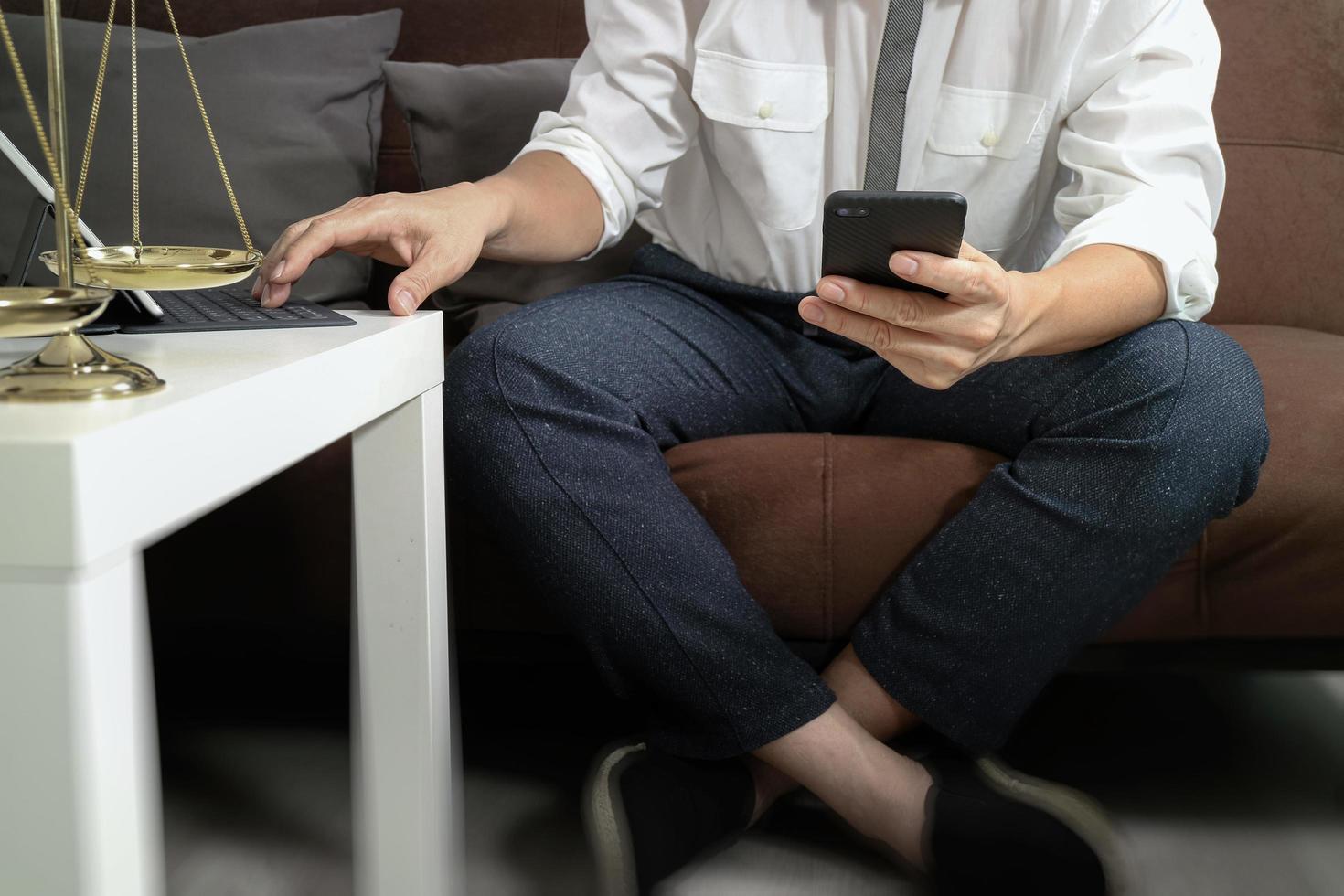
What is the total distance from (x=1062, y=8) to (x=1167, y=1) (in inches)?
3.4

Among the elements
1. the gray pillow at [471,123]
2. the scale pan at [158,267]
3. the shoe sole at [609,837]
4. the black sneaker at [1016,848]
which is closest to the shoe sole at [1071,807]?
the black sneaker at [1016,848]

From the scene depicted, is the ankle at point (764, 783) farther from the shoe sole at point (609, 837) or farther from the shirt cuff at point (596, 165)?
the shirt cuff at point (596, 165)

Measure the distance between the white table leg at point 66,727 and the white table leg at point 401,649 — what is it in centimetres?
32

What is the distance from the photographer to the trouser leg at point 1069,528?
83cm

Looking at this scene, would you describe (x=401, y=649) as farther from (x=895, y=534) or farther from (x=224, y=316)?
(x=895, y=534)

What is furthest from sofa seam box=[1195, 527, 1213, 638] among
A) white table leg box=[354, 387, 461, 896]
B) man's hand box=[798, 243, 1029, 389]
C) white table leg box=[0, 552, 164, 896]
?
white table leg box=[0, 552, 164, 896]

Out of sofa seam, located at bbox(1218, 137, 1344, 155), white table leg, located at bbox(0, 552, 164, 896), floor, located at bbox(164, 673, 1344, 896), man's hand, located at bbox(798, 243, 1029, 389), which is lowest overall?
floor, located at bbox(164, 673, 1344, 896)

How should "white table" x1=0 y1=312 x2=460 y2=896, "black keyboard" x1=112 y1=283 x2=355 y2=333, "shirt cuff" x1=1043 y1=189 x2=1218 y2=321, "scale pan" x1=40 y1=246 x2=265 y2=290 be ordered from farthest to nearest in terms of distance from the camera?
"shirt cuff" x1=1043 y1=189 x2=1218 y2=321 < "black keyboard" x1=112 y1=283 x2=355 y2=333 < "scale pan" x1=40 y1=246 x2=265 y2=290 < "white table" x1=0 y1=312 x2=460 y2=896

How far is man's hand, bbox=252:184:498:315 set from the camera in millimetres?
766

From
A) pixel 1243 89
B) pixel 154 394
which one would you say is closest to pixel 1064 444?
pixel 154 394

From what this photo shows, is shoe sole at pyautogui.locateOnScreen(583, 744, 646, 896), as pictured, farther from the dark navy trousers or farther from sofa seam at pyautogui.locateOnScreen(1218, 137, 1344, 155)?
sofa seam at pyautogui.locateOnScreen(1218, 137, 1344, 155)

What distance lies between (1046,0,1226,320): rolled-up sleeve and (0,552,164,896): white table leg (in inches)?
30.8

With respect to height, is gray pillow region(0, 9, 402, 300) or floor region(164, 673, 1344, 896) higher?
gray pillow region(0, 9, 402, 300)

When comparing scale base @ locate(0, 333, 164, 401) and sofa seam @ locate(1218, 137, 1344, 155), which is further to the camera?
sofa seam @ locate(1218, 137, 1344, 155)
